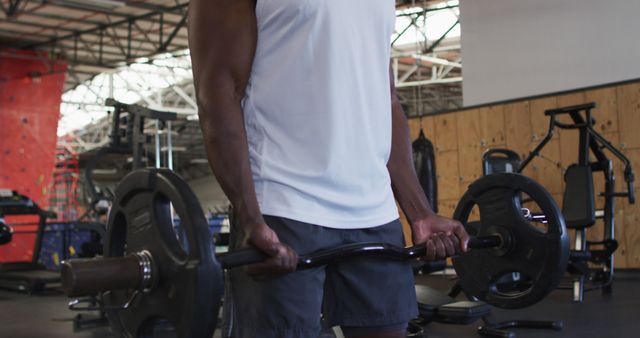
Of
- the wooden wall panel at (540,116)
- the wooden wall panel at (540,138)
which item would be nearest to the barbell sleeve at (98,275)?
the wooden wall panel at (540,138)

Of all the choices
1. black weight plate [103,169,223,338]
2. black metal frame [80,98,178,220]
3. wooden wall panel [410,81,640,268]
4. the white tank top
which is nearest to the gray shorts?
the white tank top

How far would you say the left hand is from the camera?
1276 millimetres

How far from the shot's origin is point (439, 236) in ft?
4.25

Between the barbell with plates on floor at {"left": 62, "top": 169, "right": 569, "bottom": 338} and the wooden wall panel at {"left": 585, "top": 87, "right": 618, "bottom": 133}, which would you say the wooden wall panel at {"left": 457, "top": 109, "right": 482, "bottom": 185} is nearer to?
the wooden wall panel at {"left": 585, "top": 87, "right": 618, "bottom": 133}

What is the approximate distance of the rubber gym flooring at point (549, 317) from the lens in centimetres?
337

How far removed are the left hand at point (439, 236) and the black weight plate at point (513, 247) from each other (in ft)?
→ 0.82

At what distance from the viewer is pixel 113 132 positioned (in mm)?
4918

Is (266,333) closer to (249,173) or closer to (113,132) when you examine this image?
(249,173)

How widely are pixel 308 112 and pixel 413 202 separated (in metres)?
0.33

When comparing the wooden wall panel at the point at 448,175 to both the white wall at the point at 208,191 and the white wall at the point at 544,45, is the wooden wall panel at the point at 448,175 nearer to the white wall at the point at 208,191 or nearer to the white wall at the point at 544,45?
the white wall at the point at 544,45

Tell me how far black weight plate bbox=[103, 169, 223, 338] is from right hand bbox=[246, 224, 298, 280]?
0.10 m

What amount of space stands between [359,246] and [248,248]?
0.59 ft

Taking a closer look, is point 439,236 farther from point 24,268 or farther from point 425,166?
point 24,268

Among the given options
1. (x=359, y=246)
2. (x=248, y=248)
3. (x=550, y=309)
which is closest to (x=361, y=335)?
(x=359, y=246)
